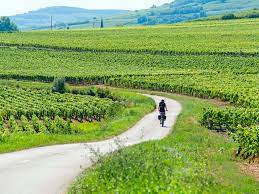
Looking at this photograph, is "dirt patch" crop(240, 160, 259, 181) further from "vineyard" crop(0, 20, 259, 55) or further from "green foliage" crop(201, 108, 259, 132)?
"vineyard" crop(0, 20, 259, 55)

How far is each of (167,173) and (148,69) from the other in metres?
78.7

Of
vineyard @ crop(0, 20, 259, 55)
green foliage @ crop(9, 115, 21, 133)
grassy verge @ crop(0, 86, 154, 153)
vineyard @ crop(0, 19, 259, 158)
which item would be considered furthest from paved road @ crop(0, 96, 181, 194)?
vineyard @ crop(0, 20, 259, 55)

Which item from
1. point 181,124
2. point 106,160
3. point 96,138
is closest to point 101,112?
point 181,124

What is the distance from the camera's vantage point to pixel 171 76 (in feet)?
270

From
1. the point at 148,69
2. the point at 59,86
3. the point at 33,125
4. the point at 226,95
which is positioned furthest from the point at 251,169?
→ the point at 148,69

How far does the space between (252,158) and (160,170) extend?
8.73m

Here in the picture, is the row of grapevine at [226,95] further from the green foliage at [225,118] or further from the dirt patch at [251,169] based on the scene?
the dirt patch at [251,169]

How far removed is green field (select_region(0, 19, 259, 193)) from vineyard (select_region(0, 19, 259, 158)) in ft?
0.27

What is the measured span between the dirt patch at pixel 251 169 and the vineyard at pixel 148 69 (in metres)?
1.15

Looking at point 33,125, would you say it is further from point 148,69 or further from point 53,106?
point 148,69

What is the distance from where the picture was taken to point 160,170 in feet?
62.8

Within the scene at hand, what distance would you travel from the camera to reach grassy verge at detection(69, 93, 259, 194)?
676 inches

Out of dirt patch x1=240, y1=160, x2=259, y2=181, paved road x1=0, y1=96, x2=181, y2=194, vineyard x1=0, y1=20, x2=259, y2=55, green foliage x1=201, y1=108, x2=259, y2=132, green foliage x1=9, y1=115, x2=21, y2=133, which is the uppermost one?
paved road x1=0, y1=96, x2=181, y2=194

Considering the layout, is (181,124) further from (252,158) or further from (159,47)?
(159,47)
